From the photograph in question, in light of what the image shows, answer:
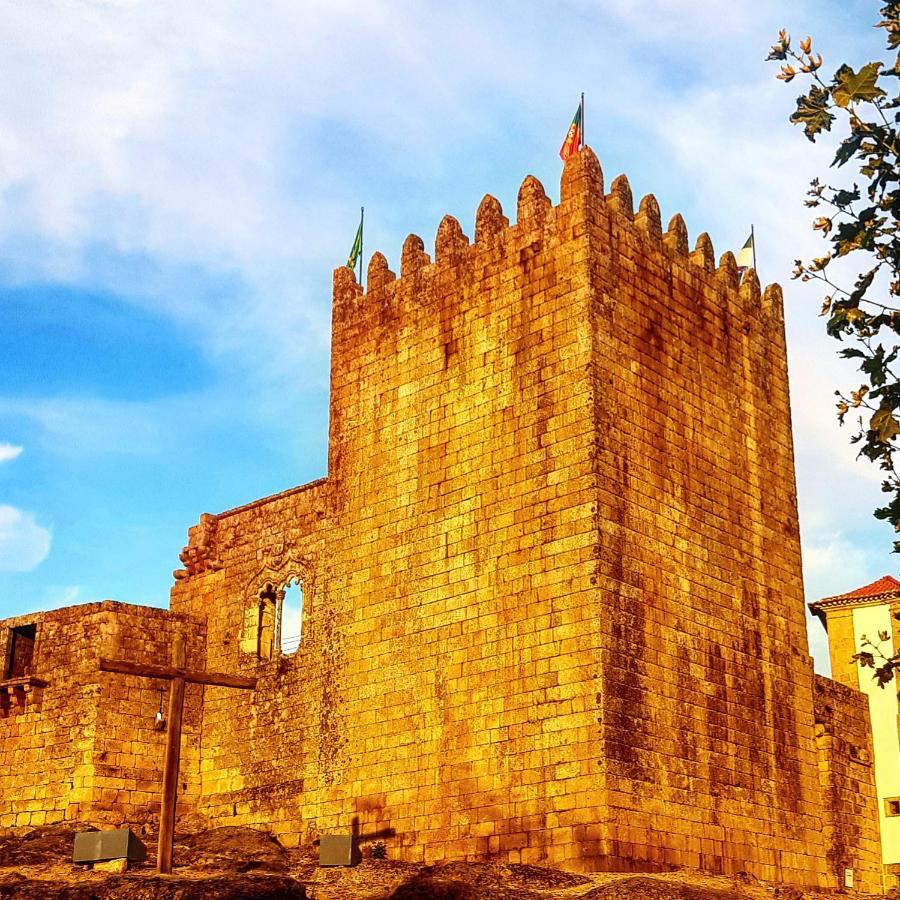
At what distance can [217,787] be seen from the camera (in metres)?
23.2

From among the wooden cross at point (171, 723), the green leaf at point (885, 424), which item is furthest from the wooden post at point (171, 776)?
the green leaf at point (885, 424)

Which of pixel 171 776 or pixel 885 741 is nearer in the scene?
pixel 171 776

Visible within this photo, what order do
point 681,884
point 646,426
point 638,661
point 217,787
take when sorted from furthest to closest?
point 217,787 → point 646,426 → point 638,661 → point 681,884

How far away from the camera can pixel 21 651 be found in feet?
82.9

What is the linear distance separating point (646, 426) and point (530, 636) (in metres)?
3.56

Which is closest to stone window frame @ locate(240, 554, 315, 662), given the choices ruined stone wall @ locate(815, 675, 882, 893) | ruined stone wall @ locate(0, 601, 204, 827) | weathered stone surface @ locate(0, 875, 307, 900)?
ruined stone wall @ locate(0, 601, 204, 827)

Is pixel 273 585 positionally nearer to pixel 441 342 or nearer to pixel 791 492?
pixel 441 342

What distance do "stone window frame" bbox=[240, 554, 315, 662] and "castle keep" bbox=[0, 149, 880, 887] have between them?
5 cm

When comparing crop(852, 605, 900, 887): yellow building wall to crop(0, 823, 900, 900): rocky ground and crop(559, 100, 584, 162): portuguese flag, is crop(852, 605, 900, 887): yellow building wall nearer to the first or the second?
crop(0, 823, 900, 900): rocky ground

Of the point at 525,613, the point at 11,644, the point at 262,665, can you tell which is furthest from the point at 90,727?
the point at 525,613

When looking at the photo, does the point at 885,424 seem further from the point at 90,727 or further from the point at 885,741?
the point at 885,741

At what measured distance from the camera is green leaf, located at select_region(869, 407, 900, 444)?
970cm

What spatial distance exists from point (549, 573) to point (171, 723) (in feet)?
17.9

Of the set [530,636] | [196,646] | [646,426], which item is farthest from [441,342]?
[196,646]
